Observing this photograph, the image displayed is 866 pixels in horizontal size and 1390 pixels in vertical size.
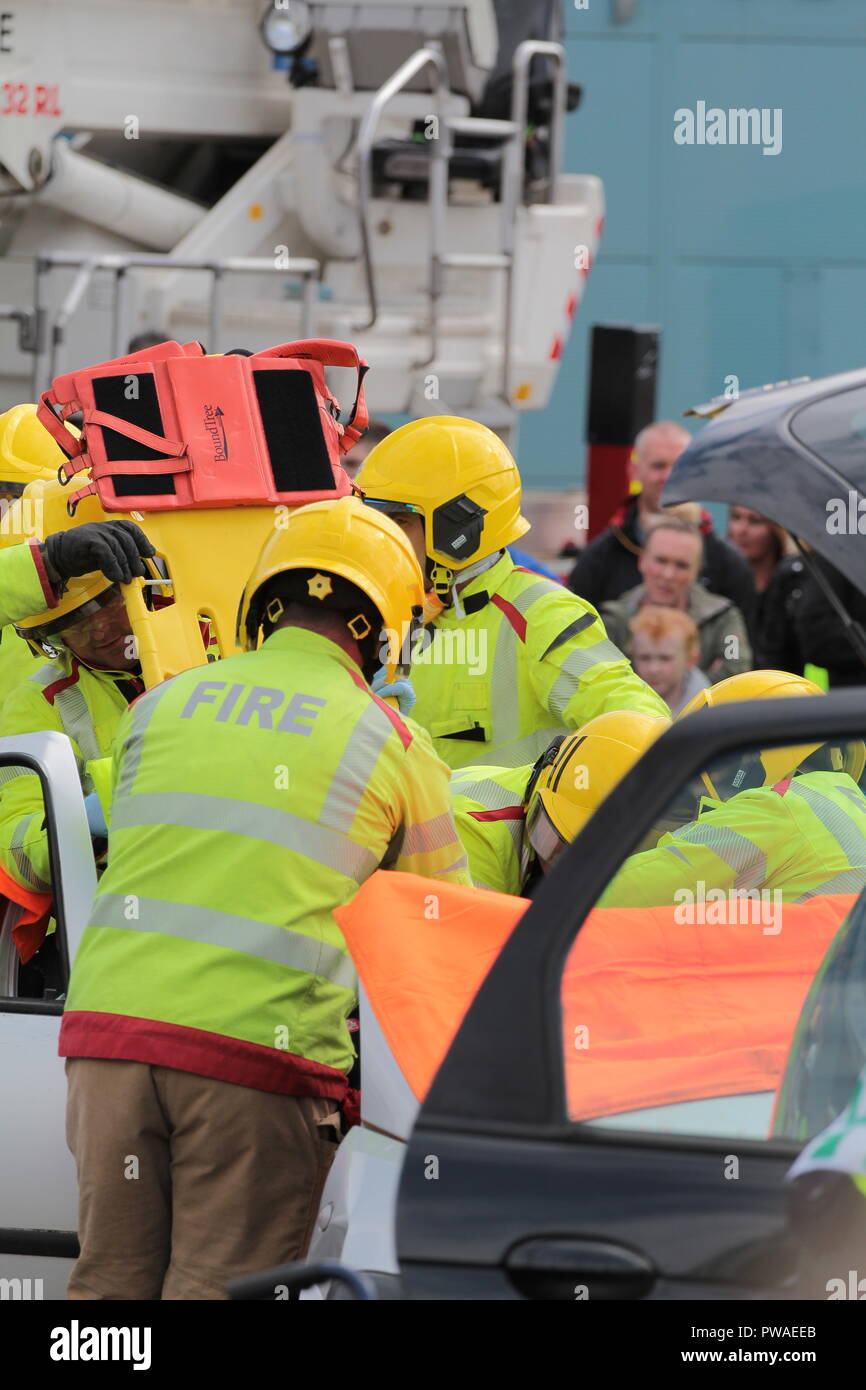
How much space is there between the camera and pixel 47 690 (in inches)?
168

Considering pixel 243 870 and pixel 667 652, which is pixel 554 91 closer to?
pixel 667 652

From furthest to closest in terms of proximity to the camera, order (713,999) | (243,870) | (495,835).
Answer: (495,835) < (243,870) < (713,999)

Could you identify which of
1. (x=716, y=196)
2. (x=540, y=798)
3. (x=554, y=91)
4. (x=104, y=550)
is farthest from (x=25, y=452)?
(x=716, y=196)

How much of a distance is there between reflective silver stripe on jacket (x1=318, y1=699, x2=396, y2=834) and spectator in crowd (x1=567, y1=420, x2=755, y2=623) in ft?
15.9

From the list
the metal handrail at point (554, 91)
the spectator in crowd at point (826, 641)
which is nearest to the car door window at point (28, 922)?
the spectator in crowd at point (826, 641)

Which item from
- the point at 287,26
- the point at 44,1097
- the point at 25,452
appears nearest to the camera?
the point at 44,1097

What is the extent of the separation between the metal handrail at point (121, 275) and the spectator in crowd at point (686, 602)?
245 cm

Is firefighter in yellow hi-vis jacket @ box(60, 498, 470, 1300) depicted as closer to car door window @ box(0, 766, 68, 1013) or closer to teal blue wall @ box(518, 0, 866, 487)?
car door window @ box(0, 766, 68, 1013)

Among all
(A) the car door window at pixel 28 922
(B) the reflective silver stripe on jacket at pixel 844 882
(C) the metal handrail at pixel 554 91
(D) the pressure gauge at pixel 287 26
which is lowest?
(A) the car door window at pixel 28 922

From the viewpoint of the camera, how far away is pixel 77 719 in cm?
424

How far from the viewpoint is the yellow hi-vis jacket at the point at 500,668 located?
493 centimetres

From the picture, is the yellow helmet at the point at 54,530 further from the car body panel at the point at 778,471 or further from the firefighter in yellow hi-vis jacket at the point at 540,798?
the car body panel at the point at 778,471

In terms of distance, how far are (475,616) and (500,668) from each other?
0.51 feet

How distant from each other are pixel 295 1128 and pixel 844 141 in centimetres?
1446
